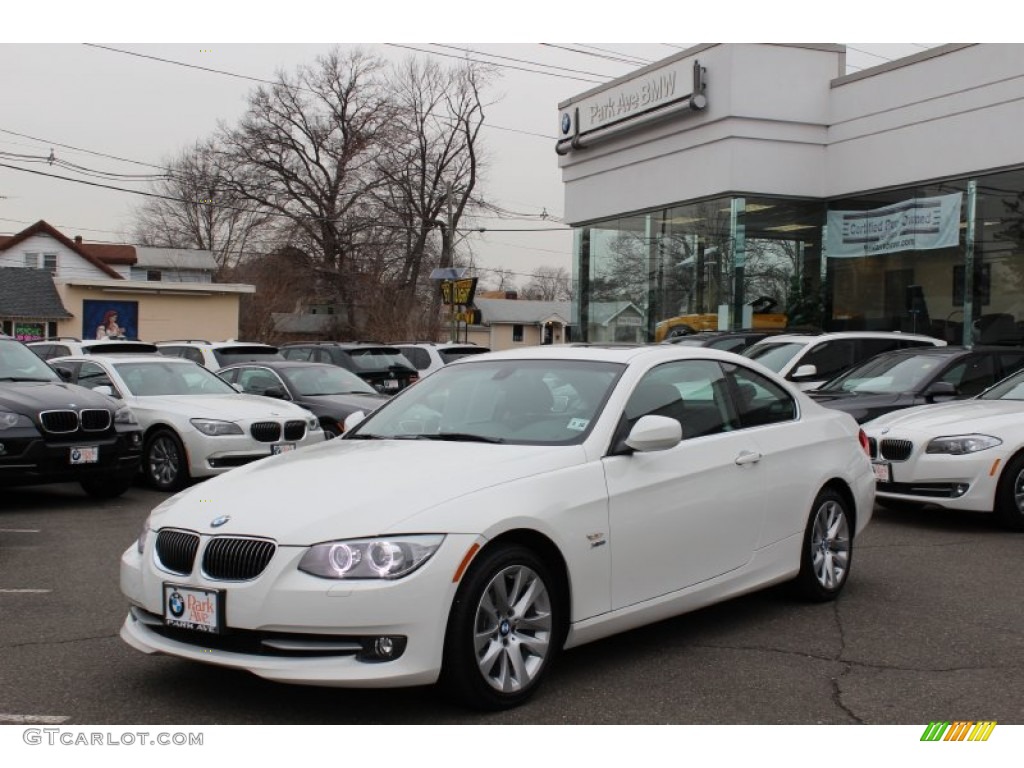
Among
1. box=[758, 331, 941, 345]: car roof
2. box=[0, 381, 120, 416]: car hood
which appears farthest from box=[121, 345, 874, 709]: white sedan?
box=[758, 331, 941, 345]: car roof

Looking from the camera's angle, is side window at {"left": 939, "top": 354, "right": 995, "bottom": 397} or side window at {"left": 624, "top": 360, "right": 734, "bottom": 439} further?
side window at {"left": 939, "top": 354, "right": 995, "bottom": 397}

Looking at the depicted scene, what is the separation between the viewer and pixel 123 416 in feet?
36.2

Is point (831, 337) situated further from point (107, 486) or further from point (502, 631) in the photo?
point (502, 631)

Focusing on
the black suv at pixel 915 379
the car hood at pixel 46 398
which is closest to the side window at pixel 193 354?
the car hood at pixel 46 398

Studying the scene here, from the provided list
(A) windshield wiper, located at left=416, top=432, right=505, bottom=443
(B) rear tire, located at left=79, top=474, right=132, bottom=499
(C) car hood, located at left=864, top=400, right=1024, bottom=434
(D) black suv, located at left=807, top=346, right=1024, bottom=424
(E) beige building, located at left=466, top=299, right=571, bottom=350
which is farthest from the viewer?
(E) beige building, located at left=466, top=299, right=571, bottom=350

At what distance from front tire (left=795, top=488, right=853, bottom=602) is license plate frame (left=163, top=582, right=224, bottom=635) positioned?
3.48m

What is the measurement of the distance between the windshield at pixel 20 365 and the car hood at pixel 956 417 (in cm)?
801

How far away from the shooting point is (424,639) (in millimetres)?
4258

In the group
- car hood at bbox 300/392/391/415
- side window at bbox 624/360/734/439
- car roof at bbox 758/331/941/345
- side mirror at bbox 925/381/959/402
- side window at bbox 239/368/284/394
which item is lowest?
car hood at bbox 300/392/391/415

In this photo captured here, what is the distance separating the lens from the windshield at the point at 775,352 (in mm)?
14586

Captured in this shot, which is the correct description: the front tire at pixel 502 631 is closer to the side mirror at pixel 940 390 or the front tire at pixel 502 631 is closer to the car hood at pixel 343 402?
the side mirror at pixel 940 390

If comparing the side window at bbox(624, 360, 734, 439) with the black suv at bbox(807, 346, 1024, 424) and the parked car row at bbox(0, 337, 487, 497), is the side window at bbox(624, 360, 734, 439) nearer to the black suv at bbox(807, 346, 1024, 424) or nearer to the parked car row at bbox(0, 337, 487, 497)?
the black suv at bbox(807, 346, 1024, 424)

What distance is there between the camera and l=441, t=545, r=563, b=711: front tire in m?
4.38

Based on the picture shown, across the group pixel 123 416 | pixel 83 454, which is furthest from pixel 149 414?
pixel 83 454
